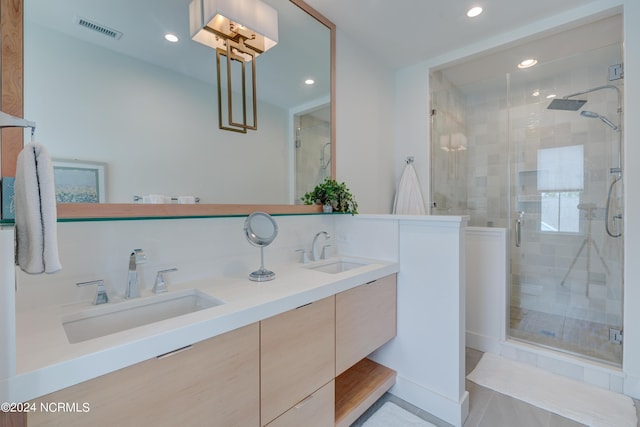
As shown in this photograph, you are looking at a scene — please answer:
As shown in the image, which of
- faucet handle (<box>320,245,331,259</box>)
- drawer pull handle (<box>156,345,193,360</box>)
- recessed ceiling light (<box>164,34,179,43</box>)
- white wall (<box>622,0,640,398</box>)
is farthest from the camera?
faucet handle (<box>320,245,331,259</box>)

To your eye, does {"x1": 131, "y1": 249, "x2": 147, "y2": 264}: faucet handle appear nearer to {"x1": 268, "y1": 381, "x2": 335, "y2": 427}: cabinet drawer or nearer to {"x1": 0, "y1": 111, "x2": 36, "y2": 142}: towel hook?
{"x1": 0, "y1": 111, "x2": 36, "y2": 142}: towel hook

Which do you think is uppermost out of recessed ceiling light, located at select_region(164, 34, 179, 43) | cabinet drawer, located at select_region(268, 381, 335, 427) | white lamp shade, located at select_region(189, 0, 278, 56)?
white lamp shade, located at select_region(189, 0, 278, 56)

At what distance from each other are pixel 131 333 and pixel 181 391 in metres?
0.23

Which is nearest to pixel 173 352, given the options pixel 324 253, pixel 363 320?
pixel 363 320

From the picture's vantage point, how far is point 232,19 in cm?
151

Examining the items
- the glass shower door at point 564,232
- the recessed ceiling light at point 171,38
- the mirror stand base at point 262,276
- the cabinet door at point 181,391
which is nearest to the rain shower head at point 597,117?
the glass shower door at point 564,232

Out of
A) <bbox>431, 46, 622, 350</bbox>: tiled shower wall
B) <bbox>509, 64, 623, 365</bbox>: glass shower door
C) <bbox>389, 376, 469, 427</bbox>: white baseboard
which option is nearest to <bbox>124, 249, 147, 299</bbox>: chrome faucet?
<bbox>389, 376, 469, 427</bbox>: white baseboard

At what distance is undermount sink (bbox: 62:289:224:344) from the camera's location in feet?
3.19

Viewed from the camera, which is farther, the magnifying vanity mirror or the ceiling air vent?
the magnifying vanity mirror

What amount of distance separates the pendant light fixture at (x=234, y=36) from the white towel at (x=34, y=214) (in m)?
0.93

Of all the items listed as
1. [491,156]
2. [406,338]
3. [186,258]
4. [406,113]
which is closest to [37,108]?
[186,258]

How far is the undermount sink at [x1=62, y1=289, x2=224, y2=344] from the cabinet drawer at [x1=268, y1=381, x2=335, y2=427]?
54cm

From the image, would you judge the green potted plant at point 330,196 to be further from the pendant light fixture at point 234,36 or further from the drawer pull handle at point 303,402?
the drawer pull handle at point 303,402

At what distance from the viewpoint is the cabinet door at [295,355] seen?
1.05 metres
